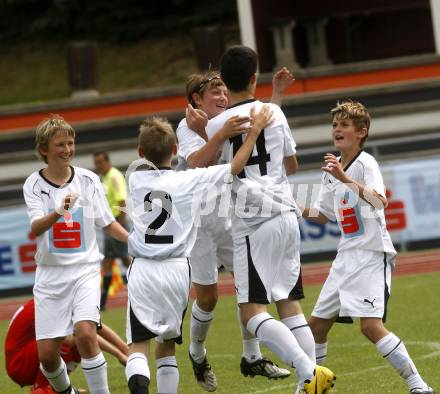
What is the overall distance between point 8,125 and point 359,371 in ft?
56.9

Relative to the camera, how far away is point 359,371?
9.25 meters

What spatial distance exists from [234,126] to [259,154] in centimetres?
31

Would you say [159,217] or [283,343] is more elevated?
[159,217]

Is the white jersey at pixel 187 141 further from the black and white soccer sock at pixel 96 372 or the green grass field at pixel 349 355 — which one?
the green grass field at pixel 349 355

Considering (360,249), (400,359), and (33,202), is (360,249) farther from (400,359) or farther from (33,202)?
(33,202)

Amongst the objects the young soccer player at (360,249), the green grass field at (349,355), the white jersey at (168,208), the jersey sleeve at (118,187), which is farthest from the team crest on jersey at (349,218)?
the jersey sleeve at (118,187)

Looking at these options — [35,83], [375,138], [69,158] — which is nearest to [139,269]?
[69,158]

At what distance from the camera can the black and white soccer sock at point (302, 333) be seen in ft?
25.0

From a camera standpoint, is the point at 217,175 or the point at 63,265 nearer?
the point at 217,175

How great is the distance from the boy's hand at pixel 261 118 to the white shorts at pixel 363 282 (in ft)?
3.47

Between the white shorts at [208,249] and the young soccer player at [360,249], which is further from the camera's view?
the white shorts at [208,249]

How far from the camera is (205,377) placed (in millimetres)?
8836

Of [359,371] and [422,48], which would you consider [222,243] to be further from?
[422,48]

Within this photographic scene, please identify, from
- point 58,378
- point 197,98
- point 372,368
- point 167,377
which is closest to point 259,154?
point 197,98
